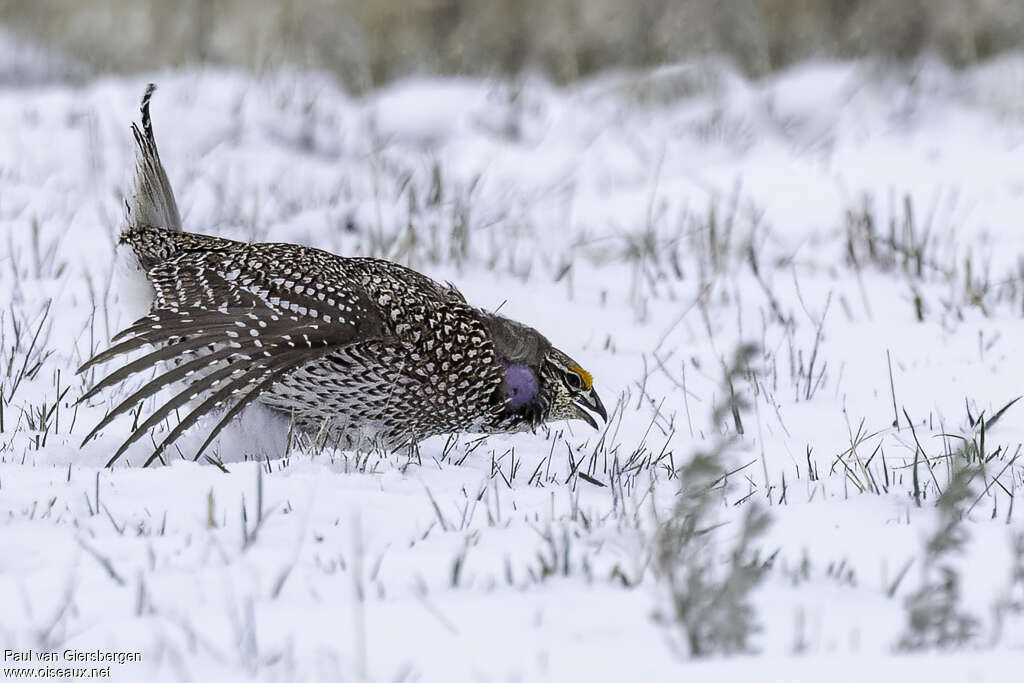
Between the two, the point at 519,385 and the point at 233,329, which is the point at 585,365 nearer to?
the point at 519,385

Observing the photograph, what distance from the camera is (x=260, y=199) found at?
24.2 ft

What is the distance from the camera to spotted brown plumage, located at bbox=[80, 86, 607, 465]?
3404 mm

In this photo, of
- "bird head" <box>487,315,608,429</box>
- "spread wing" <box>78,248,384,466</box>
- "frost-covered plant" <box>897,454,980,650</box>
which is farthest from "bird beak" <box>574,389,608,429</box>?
"frost-covered plant" <box>897,454,980,650</box>

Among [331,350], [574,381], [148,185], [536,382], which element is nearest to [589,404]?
[574,381]

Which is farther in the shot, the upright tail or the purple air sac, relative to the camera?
the upright tail

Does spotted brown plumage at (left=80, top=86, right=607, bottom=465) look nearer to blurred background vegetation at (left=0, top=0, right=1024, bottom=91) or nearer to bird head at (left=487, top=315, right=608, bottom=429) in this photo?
bird head at (left=487, top=315, right=608, bottom=429)

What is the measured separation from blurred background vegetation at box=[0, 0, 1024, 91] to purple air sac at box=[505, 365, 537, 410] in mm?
6482

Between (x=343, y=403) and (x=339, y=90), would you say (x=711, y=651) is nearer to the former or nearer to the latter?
(x=343, y=403)

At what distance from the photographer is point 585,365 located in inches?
200

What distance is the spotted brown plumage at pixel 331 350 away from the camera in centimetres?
340

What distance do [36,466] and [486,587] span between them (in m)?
1.49

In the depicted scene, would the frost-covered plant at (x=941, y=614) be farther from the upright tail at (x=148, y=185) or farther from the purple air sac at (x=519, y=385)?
the upright tail at (x=148, y=185)

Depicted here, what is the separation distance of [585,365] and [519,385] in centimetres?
100

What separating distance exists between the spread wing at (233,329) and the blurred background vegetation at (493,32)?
6648 mm
